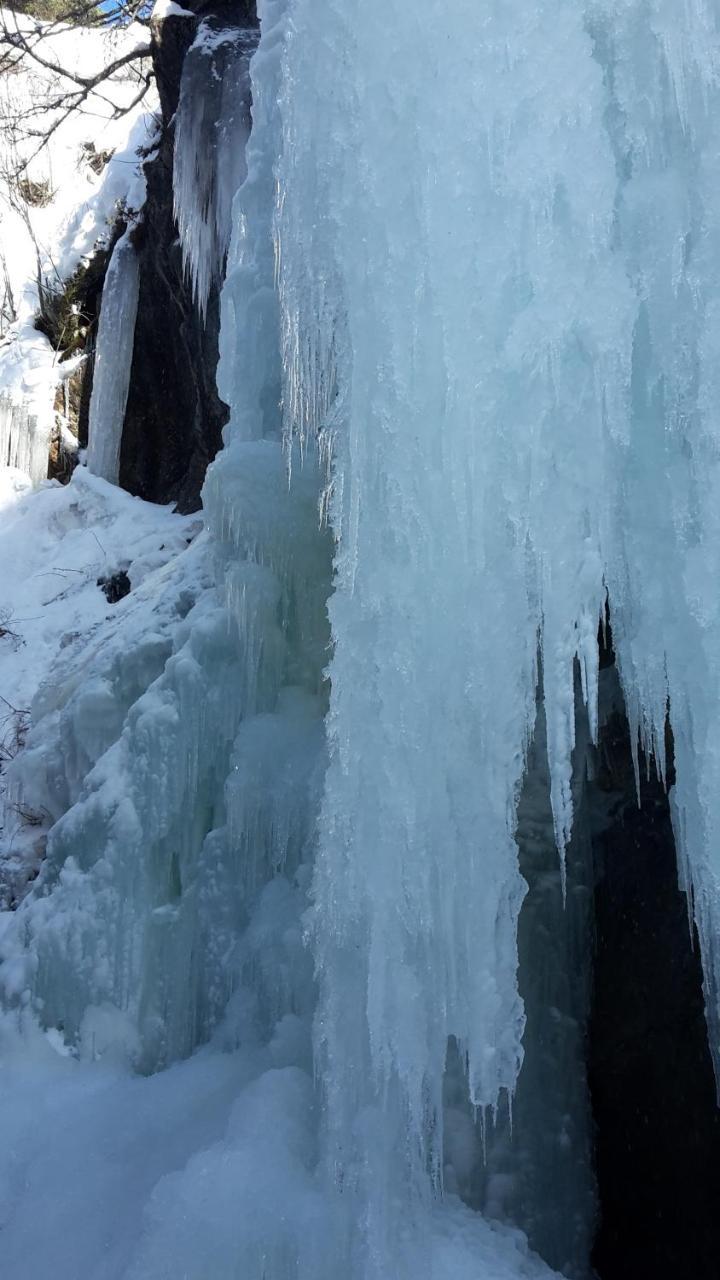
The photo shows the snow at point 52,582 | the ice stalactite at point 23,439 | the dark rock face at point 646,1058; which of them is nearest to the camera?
the dark rock face at point 646,1058

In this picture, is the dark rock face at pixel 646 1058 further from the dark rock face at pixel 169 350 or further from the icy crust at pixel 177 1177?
the dark rock face at pixel 169 350

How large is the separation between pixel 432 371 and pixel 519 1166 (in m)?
2.34

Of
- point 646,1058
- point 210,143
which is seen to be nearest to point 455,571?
point 646,1058

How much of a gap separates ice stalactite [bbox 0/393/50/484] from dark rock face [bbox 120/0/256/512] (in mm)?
756

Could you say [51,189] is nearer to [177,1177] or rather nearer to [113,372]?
[113,372]

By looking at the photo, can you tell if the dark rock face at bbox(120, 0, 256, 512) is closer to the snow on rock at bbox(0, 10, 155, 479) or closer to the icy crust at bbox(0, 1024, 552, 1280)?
the snow on rock at bbox(0, 10, 155, 479)

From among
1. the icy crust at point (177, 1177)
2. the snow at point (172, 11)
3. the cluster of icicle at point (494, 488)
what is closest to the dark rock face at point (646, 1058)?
the icy crust at point (177, 1177)

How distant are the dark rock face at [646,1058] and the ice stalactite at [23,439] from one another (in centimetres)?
560

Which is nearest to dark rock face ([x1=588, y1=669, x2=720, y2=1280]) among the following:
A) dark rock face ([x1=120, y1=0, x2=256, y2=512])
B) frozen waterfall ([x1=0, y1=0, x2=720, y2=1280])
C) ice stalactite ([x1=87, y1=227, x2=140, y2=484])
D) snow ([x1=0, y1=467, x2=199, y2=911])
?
frozen waterfall ([x1=0, y1=0, x2=720, y2=1280])

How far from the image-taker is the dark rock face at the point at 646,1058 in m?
3.15

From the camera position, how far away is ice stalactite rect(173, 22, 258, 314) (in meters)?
5.93

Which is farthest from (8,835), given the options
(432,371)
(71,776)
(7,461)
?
(7,461)

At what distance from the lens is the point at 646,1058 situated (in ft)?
10.8

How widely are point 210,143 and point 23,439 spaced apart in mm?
2860
